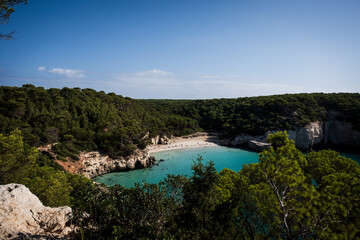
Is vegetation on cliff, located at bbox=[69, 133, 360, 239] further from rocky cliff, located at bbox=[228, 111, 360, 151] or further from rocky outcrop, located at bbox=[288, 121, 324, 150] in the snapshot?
rocky outcrop, located at bbox=[288, 121, 324, 150]

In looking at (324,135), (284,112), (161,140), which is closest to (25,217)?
(161,140)

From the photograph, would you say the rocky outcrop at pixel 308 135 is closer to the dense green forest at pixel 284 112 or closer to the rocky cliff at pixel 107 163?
the dense green forest at pixel 284 112

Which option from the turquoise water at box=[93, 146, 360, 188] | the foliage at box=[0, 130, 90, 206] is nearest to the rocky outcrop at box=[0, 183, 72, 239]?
the foliage at box=[0, 130, 90, 206]

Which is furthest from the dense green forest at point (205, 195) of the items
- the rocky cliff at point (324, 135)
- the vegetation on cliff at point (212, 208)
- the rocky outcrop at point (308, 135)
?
the rocky outcrop at point (308, 135)

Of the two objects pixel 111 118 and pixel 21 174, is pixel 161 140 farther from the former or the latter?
pixel 21 174

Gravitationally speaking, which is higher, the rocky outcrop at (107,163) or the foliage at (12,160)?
the foliage at (12,160)

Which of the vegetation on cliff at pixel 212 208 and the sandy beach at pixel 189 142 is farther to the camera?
the sandy beach at pixel 189 142

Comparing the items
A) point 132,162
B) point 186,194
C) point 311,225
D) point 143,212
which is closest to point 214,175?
point 186,194
